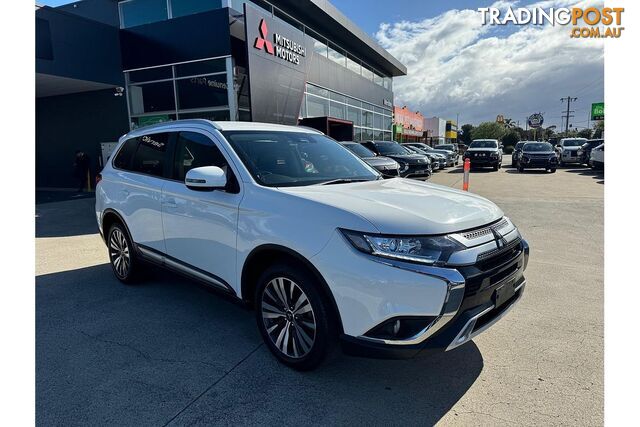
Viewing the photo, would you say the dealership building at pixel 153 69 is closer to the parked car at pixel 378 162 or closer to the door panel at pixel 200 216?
the parked car at pixel 378 162

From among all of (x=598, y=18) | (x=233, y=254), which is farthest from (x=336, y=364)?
(x=598, y=18)

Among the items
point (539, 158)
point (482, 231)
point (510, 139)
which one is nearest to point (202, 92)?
point (482, 231)

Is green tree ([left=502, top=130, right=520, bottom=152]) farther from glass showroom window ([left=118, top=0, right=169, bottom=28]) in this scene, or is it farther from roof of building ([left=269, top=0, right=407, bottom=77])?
glass showroom window ([left=118, top=0, right=169, bottom=28])

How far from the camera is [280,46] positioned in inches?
592

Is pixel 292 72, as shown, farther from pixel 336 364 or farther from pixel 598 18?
pixel 336 364

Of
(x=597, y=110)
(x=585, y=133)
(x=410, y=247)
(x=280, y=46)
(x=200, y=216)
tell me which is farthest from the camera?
(x=585, y=133)

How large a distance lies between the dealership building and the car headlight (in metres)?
12.1

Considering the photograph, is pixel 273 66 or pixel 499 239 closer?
pixel 499 239

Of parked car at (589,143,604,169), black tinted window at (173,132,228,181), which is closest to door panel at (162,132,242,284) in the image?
black tinted window at (173,132,228,181)

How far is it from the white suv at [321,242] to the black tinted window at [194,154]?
0.06 feet

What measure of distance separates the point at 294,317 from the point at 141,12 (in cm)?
1651

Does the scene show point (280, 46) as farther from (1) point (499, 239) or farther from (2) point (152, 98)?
(1) point (499, 239)

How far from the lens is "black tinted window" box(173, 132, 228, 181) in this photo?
3.48 metres

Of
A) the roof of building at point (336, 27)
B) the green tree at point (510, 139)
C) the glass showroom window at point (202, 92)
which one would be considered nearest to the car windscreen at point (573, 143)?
the roof of building at point (336, 27)
